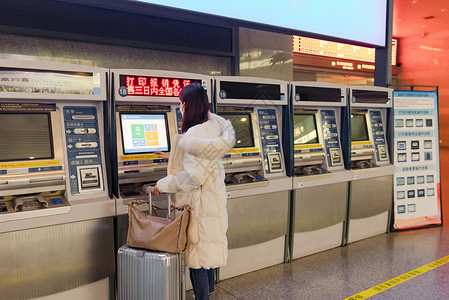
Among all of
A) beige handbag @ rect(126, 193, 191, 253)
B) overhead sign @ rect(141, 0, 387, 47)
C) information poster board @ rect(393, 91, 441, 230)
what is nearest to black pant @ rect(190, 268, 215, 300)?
beige handbag @ rect(126, 193, 191, 253)

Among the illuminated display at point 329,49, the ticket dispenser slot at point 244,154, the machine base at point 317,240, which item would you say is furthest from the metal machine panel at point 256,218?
the illuminated display at point 329,49

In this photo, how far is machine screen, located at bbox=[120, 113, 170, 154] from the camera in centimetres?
285

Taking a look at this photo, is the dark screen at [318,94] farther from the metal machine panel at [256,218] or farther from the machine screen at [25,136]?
the machine screen at [25,136]

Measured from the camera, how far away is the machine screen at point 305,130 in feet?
13.2

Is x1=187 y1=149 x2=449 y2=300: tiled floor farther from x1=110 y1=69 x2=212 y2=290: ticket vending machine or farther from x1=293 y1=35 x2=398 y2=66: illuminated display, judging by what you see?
x1=293 y1=35 x2=398 y2=66: illuminated display

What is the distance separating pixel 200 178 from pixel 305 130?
198cm

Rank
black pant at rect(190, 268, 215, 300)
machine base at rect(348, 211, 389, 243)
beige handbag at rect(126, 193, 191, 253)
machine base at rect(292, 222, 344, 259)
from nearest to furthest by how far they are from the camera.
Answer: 1. beige handbag at rect(126, 193, 191, 253)
2. black pant at rect(190, 268, 215, 300)
3. machine base at rect(292, 222, 344, 259)
4. machine base at rect(348, 211, 389, 243)

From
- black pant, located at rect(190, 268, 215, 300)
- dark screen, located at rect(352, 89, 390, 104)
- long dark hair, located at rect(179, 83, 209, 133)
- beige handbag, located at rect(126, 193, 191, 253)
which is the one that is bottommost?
A: black pant, located at rect(190, 268, 215, 300)

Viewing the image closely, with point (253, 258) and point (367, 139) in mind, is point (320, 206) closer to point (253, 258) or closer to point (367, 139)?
point (253, 258)

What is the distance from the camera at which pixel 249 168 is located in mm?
3516

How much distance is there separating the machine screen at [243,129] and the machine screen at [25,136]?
1.49m

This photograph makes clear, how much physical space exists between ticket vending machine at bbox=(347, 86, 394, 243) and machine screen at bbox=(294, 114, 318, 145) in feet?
1.41

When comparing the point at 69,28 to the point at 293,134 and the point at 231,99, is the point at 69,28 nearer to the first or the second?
the point at 231,99

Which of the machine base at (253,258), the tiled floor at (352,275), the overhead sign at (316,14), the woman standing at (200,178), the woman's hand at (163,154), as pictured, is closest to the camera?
the woman standing at (200,178)
